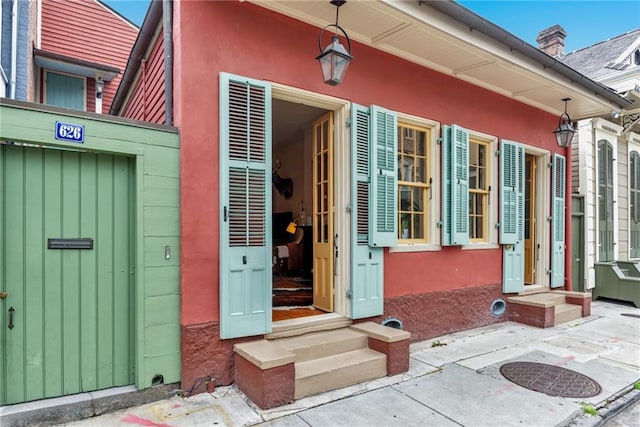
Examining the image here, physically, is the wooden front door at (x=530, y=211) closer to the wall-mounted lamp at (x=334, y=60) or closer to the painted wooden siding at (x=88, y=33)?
the wall-mounted lamp at (x=334, y=60)

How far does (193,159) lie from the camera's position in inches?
125

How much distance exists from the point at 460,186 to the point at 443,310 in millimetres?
1716

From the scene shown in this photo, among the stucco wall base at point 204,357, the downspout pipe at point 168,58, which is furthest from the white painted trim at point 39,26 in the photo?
the stucco wall base at point 204,357

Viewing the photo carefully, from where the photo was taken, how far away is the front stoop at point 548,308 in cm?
543

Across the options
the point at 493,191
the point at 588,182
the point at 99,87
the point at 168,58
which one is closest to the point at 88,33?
the point at 99,87

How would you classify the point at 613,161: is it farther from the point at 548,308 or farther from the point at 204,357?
the point at 204,357

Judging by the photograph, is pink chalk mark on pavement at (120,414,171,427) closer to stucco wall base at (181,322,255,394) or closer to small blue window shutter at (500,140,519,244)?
stucco wall base at (181,322,255,394)

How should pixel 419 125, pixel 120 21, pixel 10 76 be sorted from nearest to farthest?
pixel 419 125 → pixel 10 76 → pixel 120 21

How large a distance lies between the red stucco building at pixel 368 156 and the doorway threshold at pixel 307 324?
4 cm

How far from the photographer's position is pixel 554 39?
8891 mm

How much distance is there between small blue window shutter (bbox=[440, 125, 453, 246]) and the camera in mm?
4910

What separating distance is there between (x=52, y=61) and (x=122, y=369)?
719 centimetres

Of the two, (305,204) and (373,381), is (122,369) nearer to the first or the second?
(373,381)

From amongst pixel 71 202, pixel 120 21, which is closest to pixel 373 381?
pixel 71 202
